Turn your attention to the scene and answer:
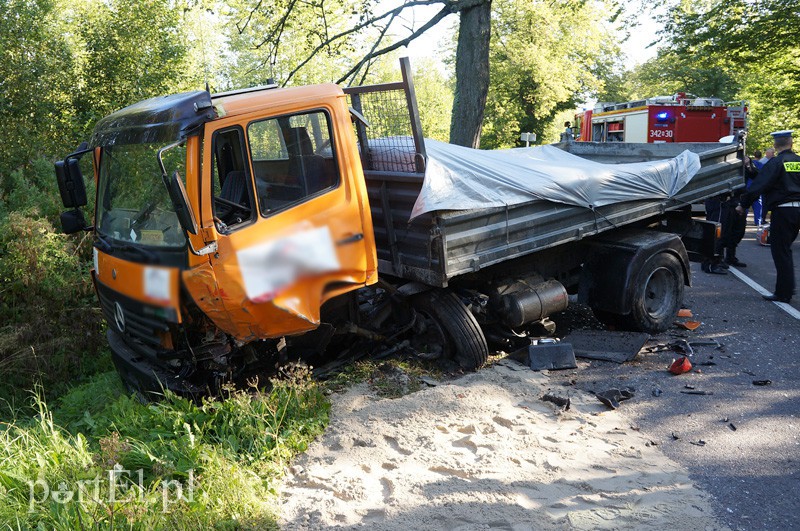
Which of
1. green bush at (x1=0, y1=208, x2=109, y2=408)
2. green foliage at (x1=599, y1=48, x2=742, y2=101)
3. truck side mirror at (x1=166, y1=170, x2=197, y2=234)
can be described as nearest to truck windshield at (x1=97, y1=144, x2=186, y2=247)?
truck side mirror at (x1=166, y1=170, x2=197, y2=234)

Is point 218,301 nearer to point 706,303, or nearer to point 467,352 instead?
point 467,352

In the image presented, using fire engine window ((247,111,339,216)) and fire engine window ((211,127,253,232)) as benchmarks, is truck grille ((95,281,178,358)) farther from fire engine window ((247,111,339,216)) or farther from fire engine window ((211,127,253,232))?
fire engine window ((247,111,339,216))

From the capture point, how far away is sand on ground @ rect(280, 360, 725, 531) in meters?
3.67

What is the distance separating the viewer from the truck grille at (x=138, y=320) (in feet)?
15.1

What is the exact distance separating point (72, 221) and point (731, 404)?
5.44 m

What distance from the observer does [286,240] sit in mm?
4652

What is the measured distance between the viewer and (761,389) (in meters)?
5.47

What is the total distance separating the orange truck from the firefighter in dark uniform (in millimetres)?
3134

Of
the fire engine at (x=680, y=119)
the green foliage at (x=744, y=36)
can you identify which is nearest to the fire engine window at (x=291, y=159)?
the fire engine at (x=680, y=119)

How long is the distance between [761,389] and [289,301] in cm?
387

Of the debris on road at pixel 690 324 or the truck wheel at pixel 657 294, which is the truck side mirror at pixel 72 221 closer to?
the truck wheel at pixel 657 294

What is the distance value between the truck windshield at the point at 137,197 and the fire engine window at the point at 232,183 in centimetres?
25

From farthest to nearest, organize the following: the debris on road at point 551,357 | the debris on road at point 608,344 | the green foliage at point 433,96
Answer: the green foliage at point 433,96, the debris on road at point 608,344, the debris on road at point 551,357

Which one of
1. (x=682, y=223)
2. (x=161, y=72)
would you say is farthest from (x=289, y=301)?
(x=161, y=72)
